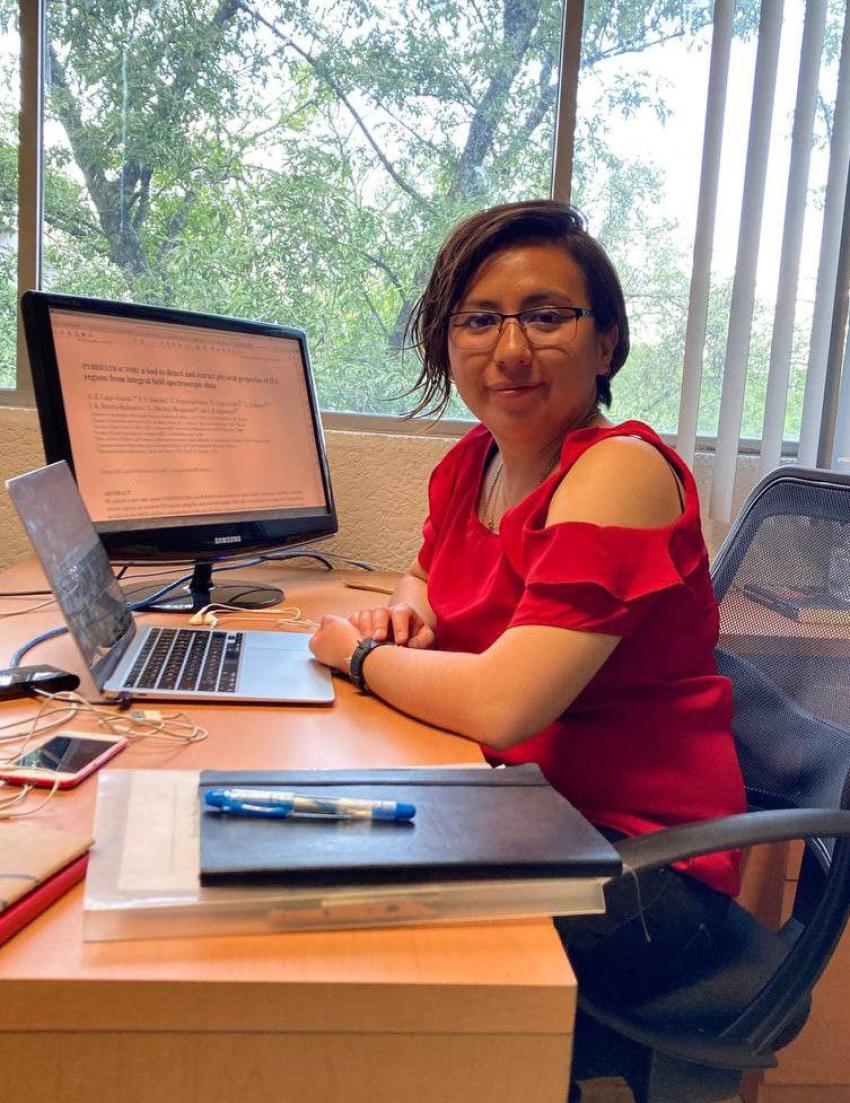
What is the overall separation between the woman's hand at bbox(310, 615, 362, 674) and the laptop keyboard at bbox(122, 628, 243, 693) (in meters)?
0.10

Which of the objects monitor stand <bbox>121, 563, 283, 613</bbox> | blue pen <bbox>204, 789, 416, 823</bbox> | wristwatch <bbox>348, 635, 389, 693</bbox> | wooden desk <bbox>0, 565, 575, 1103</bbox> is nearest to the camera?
wooden desk <bbox>0, 565, 575, 1103</bbox>

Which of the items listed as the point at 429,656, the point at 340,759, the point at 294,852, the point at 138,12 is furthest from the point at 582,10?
the point at 294,852

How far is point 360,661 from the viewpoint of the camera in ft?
3.48

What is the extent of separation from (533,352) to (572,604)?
0.37 m

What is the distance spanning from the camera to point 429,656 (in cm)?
99

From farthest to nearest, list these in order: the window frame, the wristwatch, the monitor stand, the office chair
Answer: the window frame < the monitor stand < the wristwatch < the office chair

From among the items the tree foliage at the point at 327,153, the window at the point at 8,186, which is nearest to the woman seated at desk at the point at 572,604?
the tree foliage at the point at 327,153

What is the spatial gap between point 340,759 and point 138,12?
1741 mm

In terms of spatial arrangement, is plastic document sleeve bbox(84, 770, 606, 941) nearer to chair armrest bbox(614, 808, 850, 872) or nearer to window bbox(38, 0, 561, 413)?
chair armrest bbox(614, 808, 850, 872)

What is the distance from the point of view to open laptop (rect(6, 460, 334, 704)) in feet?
3.08

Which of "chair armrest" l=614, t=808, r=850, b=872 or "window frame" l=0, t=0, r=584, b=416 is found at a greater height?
"window frame" l=0, t=0, r=584, b=416

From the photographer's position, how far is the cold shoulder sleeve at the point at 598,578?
2.85 ft

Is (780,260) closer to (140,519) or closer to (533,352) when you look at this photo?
(533,352)

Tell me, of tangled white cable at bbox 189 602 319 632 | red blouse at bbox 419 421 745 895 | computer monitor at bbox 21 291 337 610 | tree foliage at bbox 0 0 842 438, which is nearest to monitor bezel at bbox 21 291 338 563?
computer monitor at bbox 21 291 337 610
